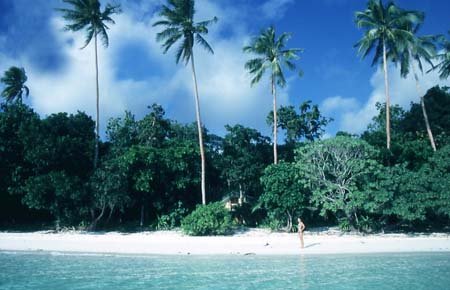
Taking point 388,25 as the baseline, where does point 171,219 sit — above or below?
below

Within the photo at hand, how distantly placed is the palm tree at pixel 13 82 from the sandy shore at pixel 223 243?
19.7 metres

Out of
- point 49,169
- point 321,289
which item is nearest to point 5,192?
point 49,169

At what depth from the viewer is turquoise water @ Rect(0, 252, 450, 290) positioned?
10.4 m

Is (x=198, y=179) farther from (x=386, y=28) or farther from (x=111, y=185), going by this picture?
(x=386, y=28)

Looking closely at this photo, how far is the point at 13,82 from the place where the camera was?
121 feet

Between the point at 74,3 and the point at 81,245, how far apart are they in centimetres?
1581

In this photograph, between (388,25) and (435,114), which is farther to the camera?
(435,114)

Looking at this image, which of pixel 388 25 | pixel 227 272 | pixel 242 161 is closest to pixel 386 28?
pixel 388 25

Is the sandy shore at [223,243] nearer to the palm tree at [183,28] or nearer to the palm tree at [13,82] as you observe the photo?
the palm tree at [183,28]

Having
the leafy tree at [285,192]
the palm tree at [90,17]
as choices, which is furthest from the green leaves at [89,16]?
the leafy tree at [285,192]

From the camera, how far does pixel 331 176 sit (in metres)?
21.7

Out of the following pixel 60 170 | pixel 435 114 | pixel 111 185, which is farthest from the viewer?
pixel 435 114

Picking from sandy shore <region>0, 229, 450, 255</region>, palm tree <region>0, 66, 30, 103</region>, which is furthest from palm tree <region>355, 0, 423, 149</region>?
palm tree <region>0, 66, 30, 103</region>

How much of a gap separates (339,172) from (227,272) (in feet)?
36.1
